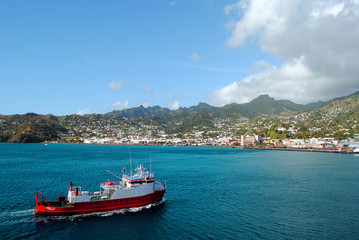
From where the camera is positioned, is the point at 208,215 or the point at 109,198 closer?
the point at 208,215

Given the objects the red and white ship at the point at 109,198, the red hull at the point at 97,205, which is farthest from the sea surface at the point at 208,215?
the red and white ship at the point at 109,198

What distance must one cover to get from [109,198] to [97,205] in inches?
55.0

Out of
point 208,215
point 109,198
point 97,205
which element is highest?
point 109,198

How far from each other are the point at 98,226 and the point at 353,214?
26836 millimetres

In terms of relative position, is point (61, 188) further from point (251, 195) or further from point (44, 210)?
point (251, 195)

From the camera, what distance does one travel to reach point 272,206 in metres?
28.2

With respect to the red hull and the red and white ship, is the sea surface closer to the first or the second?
the red hull

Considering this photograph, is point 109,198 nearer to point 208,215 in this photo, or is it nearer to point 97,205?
point 97,205

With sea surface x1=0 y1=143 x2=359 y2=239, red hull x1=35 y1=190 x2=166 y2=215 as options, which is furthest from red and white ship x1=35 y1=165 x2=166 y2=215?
sea surface x1=0 y1=143 x2=359 y2=239

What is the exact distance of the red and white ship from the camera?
23859mm

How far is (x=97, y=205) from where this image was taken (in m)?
25.0

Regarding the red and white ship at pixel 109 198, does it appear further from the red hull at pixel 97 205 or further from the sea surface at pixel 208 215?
the sea surface at pixel 208 215

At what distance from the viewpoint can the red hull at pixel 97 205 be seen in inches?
925

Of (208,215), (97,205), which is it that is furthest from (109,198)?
(208,215)
